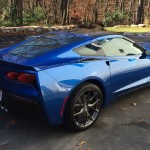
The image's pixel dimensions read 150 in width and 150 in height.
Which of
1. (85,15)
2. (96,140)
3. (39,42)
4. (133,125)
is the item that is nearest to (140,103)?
(133,125)

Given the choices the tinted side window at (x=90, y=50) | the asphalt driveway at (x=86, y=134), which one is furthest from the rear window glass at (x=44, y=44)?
the asphalt driveway at (x=86, y=134)

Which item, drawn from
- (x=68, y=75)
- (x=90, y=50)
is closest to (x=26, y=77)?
(x=68, y=75)

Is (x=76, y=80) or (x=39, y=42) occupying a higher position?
(x=39, y=42)

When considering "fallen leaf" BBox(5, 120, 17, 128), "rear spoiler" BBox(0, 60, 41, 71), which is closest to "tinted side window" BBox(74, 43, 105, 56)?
"rear spoiler" BBox(0, 60, 41, 71)

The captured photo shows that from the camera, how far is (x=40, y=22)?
22469 millimetres

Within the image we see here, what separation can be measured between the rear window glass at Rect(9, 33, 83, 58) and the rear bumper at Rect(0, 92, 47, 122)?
2.08ft

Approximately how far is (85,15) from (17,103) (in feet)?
91.9

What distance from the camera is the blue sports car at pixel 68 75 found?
3965 mm

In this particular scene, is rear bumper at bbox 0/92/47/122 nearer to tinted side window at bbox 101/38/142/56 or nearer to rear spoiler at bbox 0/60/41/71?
rear spoiler at bbox 0/60/41/71

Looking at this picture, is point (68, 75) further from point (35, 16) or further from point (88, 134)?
point (35, 16)

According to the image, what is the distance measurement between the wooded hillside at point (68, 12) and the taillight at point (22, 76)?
52.0ft

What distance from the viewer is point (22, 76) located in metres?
4.00

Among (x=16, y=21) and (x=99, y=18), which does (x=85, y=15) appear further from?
(x=16, y=21)

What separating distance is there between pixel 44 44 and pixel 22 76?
0.99 metres
